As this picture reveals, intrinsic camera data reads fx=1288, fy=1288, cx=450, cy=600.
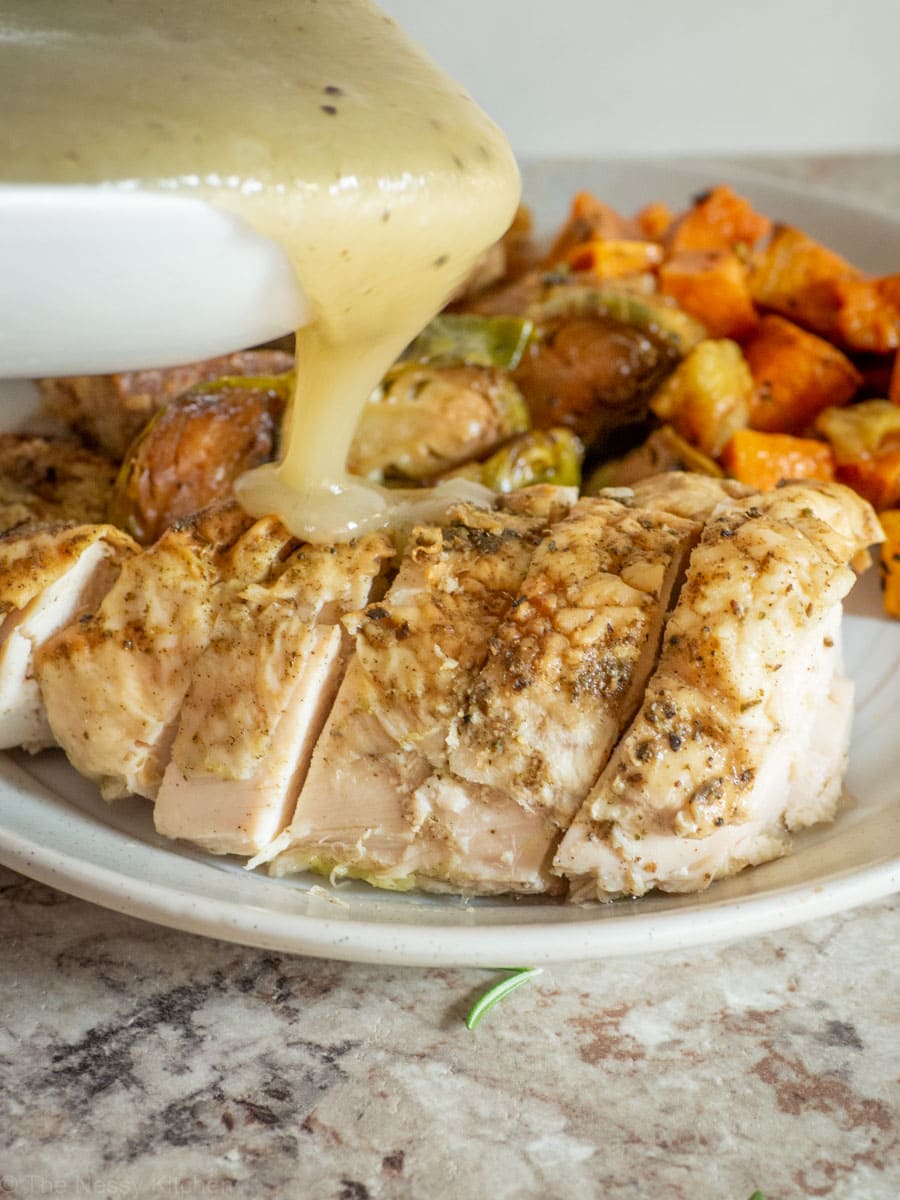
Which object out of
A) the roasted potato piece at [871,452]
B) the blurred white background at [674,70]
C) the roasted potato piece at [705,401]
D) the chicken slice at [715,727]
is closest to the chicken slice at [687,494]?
the chicken slice at [715,727]

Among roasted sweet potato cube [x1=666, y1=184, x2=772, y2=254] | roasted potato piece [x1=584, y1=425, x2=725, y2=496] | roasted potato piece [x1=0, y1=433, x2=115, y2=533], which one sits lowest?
roasted potato piece [x1=0, y1=433, x2=115, y2=533]

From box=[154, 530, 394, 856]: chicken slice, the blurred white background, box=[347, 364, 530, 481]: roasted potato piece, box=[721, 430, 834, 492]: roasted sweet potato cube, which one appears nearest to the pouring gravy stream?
box=[154, 530, 394, 856]: chicken slice

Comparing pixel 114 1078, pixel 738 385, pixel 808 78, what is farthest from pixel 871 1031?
pixel 808 78

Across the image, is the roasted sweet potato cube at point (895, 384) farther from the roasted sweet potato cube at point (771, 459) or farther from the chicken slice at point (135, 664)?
the chicken slice at point (135, 664)

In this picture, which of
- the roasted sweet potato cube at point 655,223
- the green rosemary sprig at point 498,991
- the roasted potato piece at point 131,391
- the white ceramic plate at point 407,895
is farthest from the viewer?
the roasted sweet potato cube at point 655,223

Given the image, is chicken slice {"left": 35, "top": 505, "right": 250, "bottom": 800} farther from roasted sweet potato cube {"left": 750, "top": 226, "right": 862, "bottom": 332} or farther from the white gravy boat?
roasted sweet potato cube {"left": 750, "top": 226, "right": 862, "bottom": 332}
